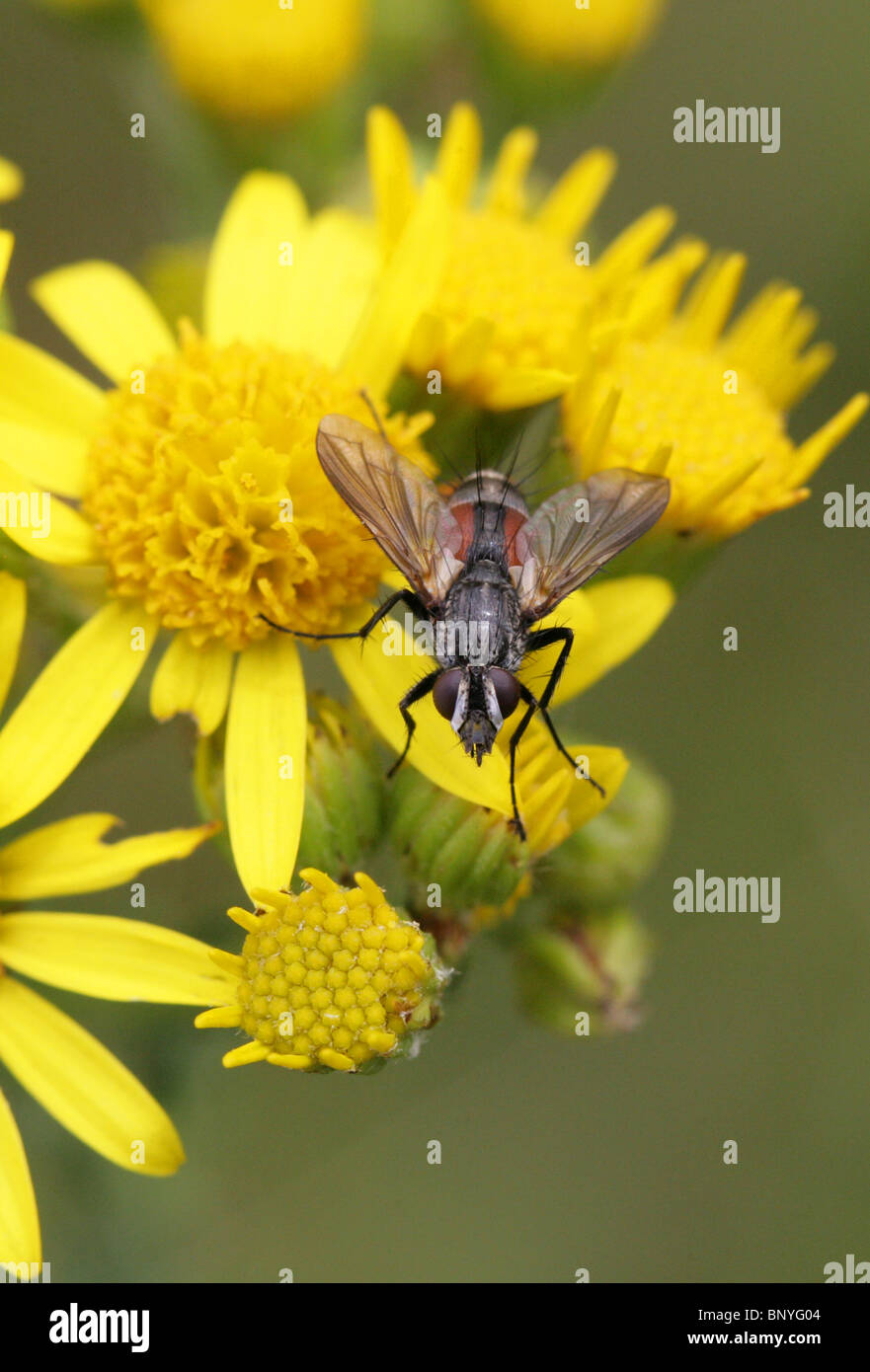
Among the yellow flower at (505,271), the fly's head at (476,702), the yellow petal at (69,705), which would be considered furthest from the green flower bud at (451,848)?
the yellow flower at (505,271)

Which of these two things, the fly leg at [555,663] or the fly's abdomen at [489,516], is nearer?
the fly leg at [555,663]

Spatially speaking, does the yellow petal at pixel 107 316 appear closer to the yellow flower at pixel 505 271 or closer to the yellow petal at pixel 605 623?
the yellow flower at pixel 505 271

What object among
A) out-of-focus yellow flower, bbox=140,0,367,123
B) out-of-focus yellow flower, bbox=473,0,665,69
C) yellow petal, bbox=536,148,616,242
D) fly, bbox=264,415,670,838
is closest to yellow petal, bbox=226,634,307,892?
fly, bbox=264,415,670,838

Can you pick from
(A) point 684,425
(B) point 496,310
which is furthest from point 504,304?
(A) point 684,425

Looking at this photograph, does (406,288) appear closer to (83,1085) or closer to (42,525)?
(42,525)

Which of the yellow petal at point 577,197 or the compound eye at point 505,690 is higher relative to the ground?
the yellow petal at point 577,197

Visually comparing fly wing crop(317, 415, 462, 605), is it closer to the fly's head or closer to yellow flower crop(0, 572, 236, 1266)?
the fly's head

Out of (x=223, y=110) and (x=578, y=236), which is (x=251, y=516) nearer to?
(x=578, y=236)
